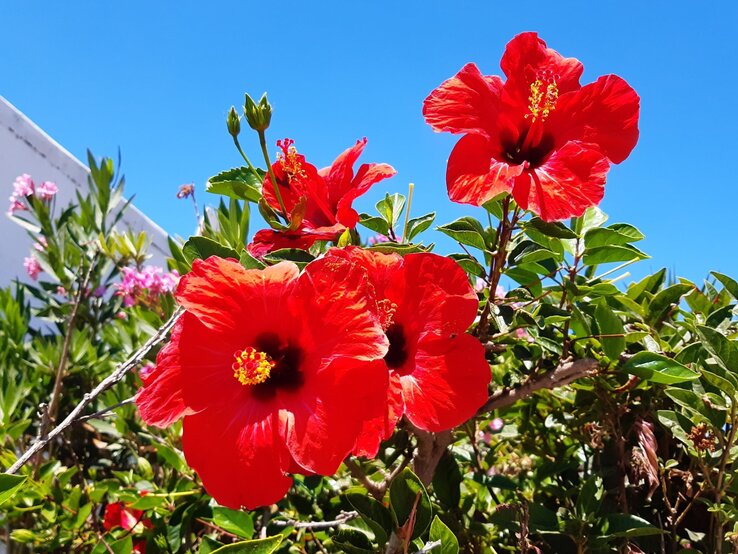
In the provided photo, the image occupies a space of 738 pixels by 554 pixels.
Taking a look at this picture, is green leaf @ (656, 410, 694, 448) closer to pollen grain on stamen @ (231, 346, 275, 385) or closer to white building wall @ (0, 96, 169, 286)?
pollen grain on stamen @ (231, 346, 275, 385)

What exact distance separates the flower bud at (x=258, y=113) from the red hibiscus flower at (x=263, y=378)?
0.90 ft

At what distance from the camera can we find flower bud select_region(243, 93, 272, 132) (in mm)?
976

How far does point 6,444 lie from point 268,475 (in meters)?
1.42

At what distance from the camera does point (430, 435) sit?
1065 millimetres

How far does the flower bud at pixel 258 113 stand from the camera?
0.98 metres

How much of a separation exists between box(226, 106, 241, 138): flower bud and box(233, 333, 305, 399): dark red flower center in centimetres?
35

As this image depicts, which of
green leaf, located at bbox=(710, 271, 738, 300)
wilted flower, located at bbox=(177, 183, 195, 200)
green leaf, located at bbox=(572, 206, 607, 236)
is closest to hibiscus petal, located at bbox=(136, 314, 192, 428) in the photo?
green leaf, located at bbox=(572, 206, 607, 236)

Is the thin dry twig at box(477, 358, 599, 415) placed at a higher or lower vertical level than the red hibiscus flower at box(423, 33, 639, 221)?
lower

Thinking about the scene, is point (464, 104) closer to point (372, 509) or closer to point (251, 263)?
point (251, 263)

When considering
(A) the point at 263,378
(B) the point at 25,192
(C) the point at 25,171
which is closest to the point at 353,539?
(A) the point at 263,378

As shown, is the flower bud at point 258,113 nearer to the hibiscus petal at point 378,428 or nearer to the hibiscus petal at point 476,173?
the hibiscus petal at point 476,173

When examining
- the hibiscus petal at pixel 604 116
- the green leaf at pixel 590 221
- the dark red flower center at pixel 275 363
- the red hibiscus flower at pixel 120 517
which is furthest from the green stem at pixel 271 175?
the red hibiscus flower at pixel 120 517

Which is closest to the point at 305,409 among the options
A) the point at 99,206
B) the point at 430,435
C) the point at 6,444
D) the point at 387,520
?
the point at 387,520

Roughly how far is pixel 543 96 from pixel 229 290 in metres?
0.57
